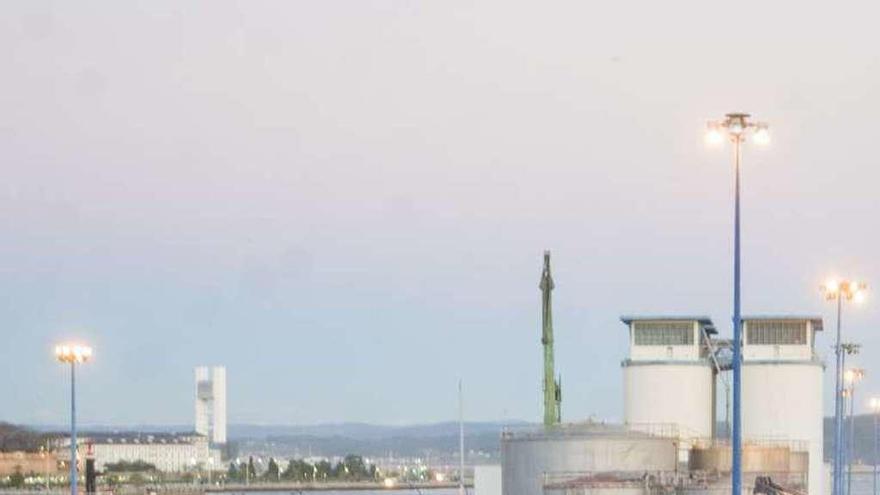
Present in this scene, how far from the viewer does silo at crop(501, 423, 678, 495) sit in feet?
287

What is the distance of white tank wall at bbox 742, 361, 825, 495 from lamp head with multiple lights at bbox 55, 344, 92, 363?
4012 cm

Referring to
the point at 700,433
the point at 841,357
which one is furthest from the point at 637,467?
the point at 700,433

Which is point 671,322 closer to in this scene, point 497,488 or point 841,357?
point 497,488

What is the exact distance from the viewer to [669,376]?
10819 cm

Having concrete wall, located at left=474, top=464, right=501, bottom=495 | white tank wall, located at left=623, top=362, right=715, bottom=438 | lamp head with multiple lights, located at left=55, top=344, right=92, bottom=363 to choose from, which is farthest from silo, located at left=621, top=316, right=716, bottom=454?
lamp head with multiple lights, located at left=55, top=344, right=92, bottom=363

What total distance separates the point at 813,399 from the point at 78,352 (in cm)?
4447

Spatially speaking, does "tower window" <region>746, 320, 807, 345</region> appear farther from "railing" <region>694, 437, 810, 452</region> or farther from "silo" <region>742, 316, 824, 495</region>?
"railing" <region>694, 437, 810, 452</region>

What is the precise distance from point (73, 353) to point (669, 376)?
130 ft

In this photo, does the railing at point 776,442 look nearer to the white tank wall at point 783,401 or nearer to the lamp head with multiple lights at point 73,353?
the white tank wall at point 783,401

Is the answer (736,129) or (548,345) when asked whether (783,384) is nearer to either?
(548,345)

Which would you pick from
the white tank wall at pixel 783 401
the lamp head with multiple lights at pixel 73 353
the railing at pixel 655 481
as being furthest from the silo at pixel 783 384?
the lamp head with multiple lights at pixel 73 353

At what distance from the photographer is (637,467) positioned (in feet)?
287

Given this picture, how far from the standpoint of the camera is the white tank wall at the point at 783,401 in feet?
352

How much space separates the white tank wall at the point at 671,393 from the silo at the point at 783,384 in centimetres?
223
